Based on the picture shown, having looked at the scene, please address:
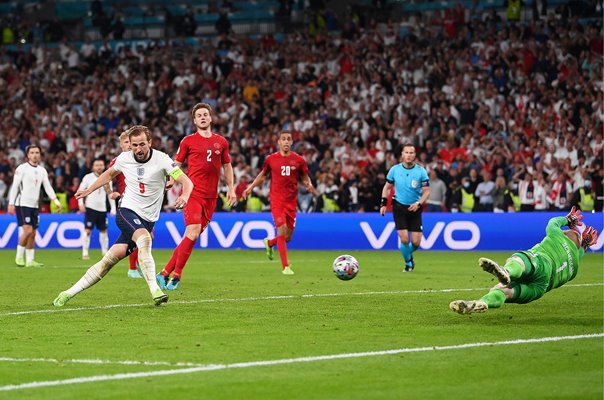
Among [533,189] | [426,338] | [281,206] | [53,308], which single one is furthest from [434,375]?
[533,189]

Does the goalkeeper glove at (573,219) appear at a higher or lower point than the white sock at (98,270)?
higher

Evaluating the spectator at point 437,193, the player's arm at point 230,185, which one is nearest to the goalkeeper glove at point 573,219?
the player's arm at point 230,185

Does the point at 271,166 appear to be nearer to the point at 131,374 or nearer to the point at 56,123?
the point at 131,374

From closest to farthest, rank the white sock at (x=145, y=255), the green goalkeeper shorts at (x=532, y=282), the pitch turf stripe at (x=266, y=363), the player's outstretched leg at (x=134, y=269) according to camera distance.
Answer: the pitch turf stripe at (x=266, y=363)
the green goalkeeper shorts at (x=532, y=282)
the white sock at (x=145, y=255)
the player's outstretched leg at (x=134, y=269)

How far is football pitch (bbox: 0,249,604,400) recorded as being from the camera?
8055mm

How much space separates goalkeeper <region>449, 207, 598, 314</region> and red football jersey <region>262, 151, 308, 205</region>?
9612 mm

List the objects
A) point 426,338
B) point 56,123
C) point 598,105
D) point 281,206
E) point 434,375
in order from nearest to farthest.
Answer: point 434,375
point 426,338
point 281,206
point 598,105
point 56,123

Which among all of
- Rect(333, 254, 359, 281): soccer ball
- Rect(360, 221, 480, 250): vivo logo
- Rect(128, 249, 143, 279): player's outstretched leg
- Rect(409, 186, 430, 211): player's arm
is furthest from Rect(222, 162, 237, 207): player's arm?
Rect(360, 221, 480, 250): vivo logo

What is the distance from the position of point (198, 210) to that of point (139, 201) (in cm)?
304

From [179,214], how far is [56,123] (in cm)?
1186

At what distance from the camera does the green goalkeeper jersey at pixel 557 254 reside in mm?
11669

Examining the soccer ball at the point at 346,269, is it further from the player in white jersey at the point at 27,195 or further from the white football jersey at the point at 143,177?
the player in white jersey at the point at 27,195

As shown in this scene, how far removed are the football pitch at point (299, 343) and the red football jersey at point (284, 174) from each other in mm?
3485

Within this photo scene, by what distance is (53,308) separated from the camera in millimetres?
13922
